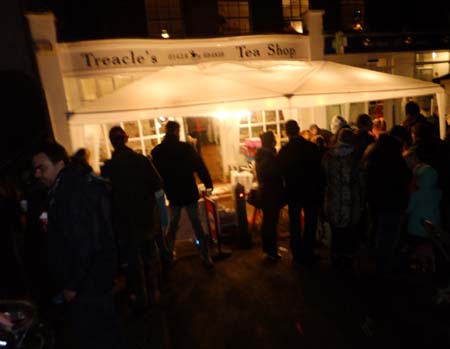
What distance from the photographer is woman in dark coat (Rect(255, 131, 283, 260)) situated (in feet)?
15.6

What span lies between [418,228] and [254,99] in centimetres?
275

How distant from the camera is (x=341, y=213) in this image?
173 inches

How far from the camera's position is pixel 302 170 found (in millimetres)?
4555

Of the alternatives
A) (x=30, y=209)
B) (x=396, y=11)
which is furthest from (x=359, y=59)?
(x=30, y=209)

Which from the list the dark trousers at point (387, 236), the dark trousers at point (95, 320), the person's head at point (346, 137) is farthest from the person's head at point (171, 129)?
the dark trousers at point (387, 236)

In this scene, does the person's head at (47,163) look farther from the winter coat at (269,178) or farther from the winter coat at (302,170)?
the winter coat at (302,170)

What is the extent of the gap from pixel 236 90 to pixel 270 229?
2.19 meters

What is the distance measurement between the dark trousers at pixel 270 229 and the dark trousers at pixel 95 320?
2.65 metres

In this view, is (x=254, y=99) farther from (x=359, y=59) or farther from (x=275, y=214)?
(x=359, y=59)

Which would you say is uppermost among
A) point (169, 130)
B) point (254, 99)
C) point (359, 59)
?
point (359, 59)

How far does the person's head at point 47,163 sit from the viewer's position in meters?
2.60

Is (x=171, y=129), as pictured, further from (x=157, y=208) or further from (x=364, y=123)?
(x=364, y=123)

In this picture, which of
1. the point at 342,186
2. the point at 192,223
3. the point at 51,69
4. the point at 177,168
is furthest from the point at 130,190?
the point at 51,69

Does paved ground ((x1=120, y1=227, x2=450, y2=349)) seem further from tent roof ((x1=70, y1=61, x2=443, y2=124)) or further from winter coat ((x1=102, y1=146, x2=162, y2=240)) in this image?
tent roof ((x1=70, y1=61, x2=443, y2=124))
